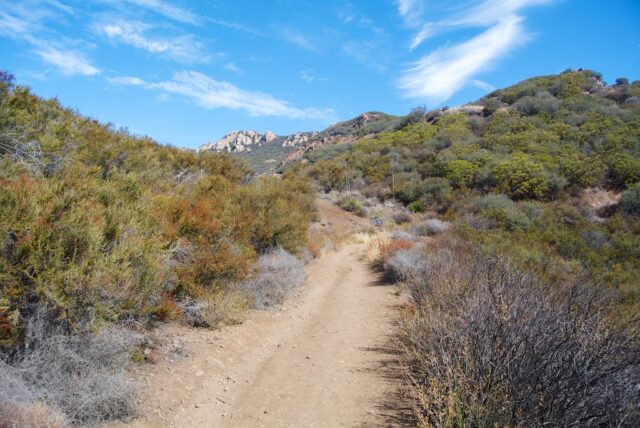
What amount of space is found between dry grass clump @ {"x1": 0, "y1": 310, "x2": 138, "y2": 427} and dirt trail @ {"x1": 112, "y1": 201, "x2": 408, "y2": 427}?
15.7 inches

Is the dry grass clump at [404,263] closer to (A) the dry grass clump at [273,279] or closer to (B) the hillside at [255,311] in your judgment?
(B) the hillside at [255,311]

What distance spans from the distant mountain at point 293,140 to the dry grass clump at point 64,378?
123ft

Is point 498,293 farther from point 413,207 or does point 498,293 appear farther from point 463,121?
point 463,121

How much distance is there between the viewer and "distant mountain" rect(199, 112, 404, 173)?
54719 millimetres

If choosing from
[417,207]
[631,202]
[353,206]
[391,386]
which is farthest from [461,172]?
[391,386]

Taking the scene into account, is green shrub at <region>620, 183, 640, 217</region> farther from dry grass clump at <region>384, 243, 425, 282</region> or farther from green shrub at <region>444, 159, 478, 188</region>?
dry grass clump at <region>384, 243, 425, 282</region>

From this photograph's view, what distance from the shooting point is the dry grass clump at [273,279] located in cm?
782

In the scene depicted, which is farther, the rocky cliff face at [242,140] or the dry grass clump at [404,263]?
the rocky cliff face at [242,140]

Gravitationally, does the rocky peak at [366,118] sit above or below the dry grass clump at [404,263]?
above

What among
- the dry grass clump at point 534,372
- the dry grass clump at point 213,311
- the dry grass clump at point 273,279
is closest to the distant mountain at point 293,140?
the dry grass clump at point 273,279

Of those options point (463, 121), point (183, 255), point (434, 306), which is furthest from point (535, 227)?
point (463, 121)

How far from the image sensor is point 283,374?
505cm

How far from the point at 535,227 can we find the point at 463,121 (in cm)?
2326

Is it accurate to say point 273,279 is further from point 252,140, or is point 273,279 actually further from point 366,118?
point 252,140
